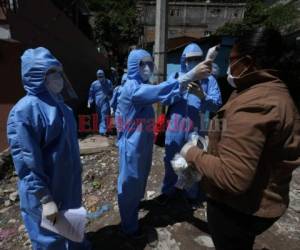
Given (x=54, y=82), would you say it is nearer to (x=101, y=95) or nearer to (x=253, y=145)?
(x=253, y=145)

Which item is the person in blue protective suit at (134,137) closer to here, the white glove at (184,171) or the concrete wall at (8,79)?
the white glove at (184,171)

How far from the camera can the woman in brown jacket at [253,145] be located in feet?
4.48

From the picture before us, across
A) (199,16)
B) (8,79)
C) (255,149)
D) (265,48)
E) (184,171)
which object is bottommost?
(184,171)

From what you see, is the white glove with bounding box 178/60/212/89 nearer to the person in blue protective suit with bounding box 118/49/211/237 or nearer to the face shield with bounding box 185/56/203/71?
the person in blue protective suit with bounding box 118/49/211/237

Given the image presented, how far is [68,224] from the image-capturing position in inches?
84.7

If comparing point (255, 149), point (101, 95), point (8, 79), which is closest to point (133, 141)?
point (255, 149)

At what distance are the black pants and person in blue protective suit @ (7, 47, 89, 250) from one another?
1090 mm

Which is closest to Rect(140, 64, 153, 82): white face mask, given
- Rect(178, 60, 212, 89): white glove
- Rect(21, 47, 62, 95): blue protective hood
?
Rect(178, 60, 212, 89): white glove

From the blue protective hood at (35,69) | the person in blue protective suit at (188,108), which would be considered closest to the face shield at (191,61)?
the person in blue protective suit at (188,108)

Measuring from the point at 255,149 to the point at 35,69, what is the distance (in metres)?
1.58

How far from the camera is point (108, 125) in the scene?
820cm

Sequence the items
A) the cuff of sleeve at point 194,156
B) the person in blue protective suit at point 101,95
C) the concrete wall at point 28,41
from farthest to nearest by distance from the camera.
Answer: the person in blue protective suit at point 101,95, the concrete wall at point 28,41, the cuff of sleeve at point 194,156

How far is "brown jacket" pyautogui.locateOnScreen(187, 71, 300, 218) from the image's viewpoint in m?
1.36

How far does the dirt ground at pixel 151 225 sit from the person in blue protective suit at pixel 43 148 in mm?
982
